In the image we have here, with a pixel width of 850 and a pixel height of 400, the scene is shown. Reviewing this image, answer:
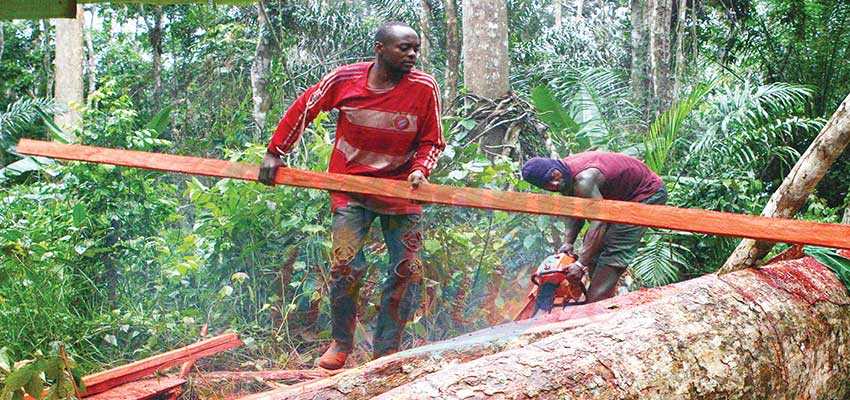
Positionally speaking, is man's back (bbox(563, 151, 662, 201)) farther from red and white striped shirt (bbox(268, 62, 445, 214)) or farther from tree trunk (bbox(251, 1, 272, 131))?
tree trunk (bbox(251, 1, 272, 131))

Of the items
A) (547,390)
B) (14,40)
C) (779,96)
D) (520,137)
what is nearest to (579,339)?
(547,390)

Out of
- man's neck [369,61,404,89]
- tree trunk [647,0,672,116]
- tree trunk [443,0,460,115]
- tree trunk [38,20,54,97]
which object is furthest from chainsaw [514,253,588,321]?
tree trunk [38,20,54,97]

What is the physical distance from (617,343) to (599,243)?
1.86m

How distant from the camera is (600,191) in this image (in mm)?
4191

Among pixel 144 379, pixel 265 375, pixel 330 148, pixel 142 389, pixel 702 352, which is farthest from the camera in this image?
pixel 330 148

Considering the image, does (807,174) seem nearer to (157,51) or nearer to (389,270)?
(389,270)

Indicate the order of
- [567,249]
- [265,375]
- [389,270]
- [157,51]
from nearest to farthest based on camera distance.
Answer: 1. [389,270]
2. [265,375]
3. [567,249]
4. [157,51]

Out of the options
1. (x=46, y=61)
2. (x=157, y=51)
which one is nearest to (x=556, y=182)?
(x=157, y=51)

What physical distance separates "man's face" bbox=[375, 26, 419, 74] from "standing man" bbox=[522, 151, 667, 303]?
1.22 m

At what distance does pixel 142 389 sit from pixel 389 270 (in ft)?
4.34

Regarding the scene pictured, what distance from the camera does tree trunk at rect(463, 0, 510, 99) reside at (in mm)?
6555

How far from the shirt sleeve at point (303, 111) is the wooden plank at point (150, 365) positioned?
4.36 ft

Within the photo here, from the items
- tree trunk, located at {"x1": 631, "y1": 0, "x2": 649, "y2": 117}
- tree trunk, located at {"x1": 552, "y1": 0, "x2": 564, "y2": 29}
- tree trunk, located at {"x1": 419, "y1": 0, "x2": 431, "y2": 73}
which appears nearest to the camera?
tree trunk, located at {"x1": 631, "y1": 0, "x2": 649, "y2": 117}

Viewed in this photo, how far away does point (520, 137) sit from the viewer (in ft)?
20.5
